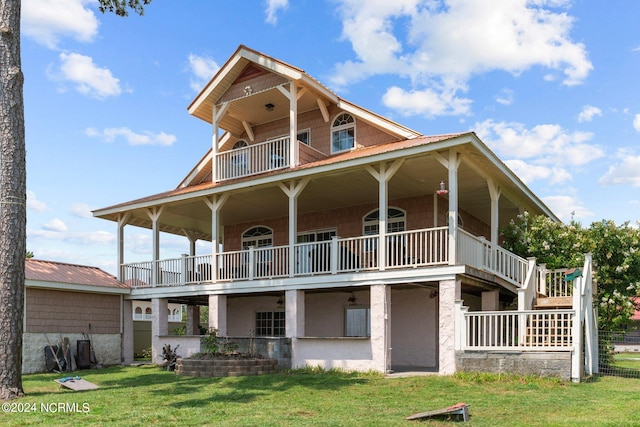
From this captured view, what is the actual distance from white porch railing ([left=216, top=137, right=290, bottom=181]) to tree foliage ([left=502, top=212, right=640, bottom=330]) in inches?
272

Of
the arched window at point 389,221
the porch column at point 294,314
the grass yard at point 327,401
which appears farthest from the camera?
the arched window at point 389,221

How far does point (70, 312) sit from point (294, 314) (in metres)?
7.43

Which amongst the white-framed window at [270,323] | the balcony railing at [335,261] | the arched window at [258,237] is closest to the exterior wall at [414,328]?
the balcony railing at [335,261]

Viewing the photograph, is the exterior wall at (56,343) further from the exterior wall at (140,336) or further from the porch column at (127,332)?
the exterior wall at (140,336)

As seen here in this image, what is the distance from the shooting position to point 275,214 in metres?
21.8

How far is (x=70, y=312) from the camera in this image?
63.0 ft

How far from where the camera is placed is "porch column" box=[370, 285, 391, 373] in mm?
14609

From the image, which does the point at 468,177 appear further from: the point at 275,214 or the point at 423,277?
the point at 275,214

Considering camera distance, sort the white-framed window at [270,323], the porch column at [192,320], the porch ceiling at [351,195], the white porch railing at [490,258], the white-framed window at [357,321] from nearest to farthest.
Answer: the white porch railing at [490,258] → the porch ceiling at [351,195] → the white-framed window at [357,321] → the white-framed window at [270,323] → the porch column at [192,320]

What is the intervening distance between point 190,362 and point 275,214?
302 inches

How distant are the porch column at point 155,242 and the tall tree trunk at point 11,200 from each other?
819 centimetres

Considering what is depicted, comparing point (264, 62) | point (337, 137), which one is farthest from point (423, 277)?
point (264, 62)

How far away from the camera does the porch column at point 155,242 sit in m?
20.3

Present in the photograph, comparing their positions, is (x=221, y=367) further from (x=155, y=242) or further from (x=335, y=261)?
(x=155, y=242)
